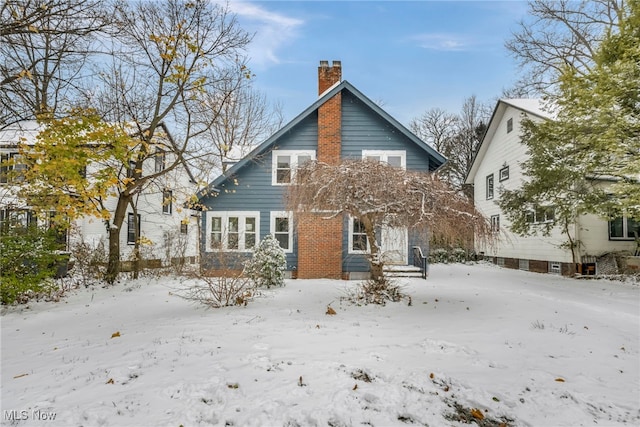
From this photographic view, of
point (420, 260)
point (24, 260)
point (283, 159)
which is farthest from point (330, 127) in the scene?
point (24, 260)

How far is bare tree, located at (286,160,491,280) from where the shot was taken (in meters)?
7.49

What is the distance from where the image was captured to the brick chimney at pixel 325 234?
13984 mm

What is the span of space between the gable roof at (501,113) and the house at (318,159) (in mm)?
6582

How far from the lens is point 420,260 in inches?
561

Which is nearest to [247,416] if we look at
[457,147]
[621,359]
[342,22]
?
[621,359]

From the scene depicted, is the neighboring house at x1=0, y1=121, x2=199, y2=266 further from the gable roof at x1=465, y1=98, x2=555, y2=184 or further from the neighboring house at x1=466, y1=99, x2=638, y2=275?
the gable roof at x1=465, y1=98, x2=555, y2=184

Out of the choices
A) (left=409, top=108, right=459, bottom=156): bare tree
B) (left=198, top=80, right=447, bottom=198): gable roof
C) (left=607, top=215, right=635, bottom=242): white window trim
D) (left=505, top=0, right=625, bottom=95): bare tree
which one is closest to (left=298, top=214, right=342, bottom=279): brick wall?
(left=198, top=80, right=447, bottom=198): gable roof

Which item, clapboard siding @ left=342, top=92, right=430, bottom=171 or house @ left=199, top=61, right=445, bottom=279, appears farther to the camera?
clapboard siding @ left=342, top=92, right=430, bottom=171

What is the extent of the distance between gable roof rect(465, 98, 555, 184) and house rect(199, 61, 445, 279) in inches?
259

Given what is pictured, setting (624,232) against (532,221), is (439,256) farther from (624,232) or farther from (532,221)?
(624,232)

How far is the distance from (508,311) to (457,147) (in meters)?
28.2

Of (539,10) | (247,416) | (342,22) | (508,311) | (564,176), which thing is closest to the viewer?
(247,416)

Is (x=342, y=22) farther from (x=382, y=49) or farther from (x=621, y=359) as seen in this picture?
(x=621, y=359)

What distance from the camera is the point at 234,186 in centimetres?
1481
